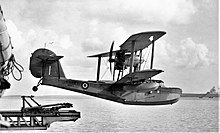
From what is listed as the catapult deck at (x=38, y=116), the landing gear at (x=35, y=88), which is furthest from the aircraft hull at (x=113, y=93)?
the catapult deck at (x=38, y=116)

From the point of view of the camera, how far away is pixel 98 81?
44.5ft

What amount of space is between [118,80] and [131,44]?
119 centimetres

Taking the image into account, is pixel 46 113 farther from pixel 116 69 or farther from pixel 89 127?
pixel 89 127

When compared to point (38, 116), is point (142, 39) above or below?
above

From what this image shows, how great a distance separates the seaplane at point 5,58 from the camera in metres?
7.82

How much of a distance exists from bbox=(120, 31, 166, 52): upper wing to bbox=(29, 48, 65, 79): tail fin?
210 cm

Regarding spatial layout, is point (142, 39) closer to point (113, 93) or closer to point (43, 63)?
point (113, 93)

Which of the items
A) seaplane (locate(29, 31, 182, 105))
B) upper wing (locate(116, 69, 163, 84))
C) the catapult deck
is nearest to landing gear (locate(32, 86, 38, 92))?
seaplane (locate(29, 31, 182, 105))

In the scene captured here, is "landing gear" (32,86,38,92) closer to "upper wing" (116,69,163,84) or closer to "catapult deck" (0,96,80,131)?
"catapult deck" (0,96,80,131)

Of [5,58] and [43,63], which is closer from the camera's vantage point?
[5,58]

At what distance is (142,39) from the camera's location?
503 inches

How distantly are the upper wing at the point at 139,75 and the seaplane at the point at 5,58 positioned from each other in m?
3.87

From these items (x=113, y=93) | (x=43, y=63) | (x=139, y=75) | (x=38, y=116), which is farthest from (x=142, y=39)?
(x=38, y=116)

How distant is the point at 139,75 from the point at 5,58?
459 cm
